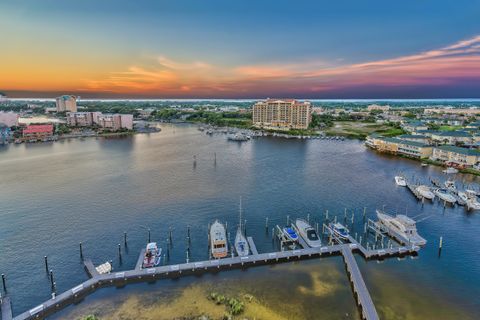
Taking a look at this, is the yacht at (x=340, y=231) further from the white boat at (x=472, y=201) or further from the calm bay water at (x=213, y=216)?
the white boat at (x=472, y=201)

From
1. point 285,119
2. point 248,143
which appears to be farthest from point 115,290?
point 285,119

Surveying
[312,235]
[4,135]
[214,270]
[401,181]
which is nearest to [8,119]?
[4,135]

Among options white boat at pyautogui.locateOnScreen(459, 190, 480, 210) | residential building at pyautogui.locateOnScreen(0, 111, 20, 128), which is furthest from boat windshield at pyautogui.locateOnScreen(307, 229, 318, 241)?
residential building at pyautogui.locateOnScreen(0, 111, 20, 128)

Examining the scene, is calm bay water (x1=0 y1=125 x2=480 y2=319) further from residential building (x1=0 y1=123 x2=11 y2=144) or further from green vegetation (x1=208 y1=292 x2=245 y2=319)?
residential building (x1=0 y1=123 x2=11 y2=144)

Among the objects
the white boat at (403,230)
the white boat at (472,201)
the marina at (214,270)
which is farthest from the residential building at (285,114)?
the marina at (214,270)

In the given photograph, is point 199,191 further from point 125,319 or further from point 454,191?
point 454,191
